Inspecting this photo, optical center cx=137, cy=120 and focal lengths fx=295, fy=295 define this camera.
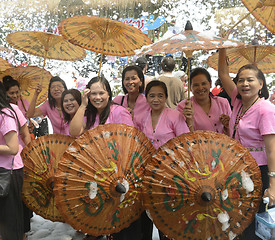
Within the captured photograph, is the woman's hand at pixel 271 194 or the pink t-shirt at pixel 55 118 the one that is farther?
the pink t-shirt at pixel 55 118

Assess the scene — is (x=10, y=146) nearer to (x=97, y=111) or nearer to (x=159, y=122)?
(x=97, y=111)

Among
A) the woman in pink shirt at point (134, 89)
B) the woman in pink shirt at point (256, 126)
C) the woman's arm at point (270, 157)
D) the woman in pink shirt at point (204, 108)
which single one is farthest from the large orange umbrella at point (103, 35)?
the woman's arm at point (270, 157)

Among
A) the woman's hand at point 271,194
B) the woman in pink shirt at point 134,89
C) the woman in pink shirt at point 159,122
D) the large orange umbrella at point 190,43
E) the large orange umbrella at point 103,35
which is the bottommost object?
the woman's hand at point 271,194

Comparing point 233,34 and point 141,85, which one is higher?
point 233,34

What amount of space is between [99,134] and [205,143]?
0.80m

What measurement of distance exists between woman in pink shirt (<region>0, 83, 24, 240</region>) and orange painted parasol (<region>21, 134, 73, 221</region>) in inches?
7.1

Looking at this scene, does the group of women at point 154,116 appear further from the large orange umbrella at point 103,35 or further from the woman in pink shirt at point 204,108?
the large orange umbrella at point 103,35

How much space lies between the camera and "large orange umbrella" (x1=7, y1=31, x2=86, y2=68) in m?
3.64

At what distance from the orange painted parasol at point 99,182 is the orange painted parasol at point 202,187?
0.16 m

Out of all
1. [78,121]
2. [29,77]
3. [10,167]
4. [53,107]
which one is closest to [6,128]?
[10,167]

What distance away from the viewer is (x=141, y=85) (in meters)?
3.42

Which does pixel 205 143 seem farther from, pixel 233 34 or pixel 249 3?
pixel 233 34

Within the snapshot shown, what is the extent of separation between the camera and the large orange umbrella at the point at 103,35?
9.49 feet

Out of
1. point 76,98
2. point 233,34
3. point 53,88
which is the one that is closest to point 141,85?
point 76,98
